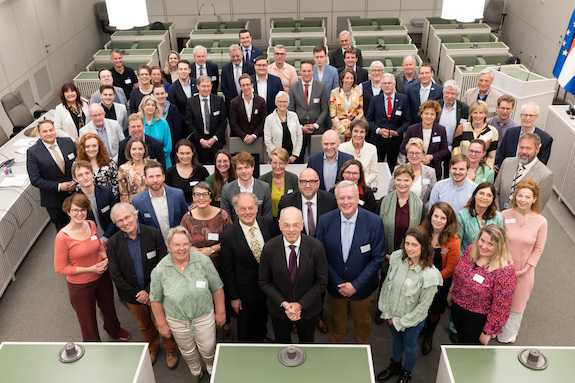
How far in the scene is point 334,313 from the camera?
153 inches

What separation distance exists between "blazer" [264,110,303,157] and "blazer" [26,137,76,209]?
2.07 metres

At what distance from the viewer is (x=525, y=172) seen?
4.43 meters

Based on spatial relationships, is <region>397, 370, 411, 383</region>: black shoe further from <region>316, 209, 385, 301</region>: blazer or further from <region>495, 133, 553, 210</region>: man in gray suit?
<region>495, 133, 553, 210</region>: man in gray suit

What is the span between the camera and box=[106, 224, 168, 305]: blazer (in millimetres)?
3564

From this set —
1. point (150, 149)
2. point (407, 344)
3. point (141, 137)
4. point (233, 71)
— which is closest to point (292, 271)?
point (407, 344)

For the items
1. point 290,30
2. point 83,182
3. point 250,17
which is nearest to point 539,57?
point 290,30

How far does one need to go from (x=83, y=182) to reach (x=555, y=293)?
469 centimetres

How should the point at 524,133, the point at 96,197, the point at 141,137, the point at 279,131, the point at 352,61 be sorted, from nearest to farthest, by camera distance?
the point at 96,197 → the point at 141,137 → the point at 524,133 → the point at 279,131 → the point at 352,61

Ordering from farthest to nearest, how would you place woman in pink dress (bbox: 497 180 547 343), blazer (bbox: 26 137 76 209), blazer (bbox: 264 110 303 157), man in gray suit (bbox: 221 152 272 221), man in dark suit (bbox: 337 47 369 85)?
man in dark suit (bbox: 337 47 369 85) → blazer (bbox: 264 110 303 157) → blazer (bbox: 26 137 76 209) → man in gray suit (bbox: 221 152 272 221) → woman in pink dress (bbox: 497 180 547 343)

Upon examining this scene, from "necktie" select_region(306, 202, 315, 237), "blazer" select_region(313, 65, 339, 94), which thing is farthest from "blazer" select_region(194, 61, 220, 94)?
"necktie" select_region(306, 202, 315, 237)

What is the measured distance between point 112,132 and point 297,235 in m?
2.93

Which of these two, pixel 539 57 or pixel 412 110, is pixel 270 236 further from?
pixel 539 57

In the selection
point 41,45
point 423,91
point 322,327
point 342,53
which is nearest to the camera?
point 322,327

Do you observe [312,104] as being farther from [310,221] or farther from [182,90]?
[310,221]
